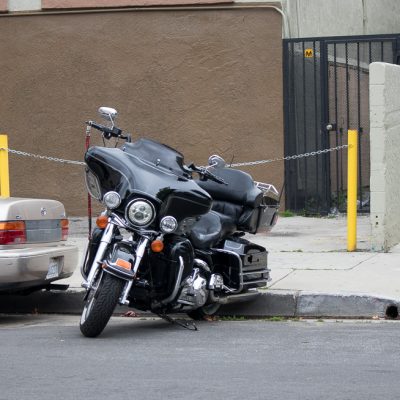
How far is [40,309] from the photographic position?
388 inches

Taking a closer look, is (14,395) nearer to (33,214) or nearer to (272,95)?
(33,214)

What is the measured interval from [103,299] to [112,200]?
2.51 ft

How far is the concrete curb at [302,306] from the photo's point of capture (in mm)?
9078

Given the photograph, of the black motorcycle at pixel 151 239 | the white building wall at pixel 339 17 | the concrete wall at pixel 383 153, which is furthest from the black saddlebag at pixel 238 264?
the white building wall at pixel 339 17

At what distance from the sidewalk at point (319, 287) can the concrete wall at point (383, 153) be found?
300 millimetres

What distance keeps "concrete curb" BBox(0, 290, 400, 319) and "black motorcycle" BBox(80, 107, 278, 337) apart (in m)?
0.69

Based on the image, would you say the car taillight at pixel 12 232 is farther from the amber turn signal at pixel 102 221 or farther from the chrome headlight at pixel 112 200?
the chrome headlight at pixel 112 200

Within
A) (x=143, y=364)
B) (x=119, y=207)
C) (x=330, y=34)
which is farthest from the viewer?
(x=330, y=34)

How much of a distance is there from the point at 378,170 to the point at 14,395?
254 inches

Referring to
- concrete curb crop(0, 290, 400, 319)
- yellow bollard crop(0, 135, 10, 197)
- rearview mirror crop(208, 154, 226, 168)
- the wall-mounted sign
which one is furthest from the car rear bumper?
the wall-mounted sign

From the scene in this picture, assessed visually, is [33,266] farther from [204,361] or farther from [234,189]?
[204,361]

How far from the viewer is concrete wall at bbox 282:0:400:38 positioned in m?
16.0

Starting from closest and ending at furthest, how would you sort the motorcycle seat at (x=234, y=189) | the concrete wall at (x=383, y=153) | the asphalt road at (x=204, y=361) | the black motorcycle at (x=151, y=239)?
the asphalt road at (x=204, y=361) < the black motorcycle at (x=151, y=239) < the motorcycle seat at (x=234, y=189) < the concrete wall at (x=383, y=153)

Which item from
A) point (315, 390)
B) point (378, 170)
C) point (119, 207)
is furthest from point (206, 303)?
point (378, 170)
